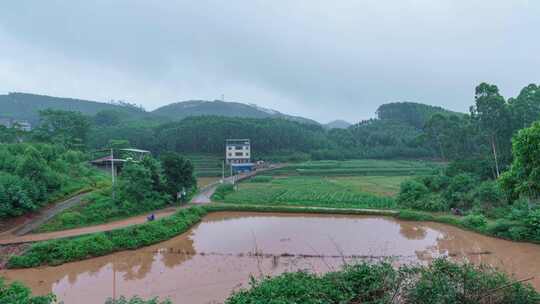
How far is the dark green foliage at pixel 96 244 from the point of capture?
12414 mm

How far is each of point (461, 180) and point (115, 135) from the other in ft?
177

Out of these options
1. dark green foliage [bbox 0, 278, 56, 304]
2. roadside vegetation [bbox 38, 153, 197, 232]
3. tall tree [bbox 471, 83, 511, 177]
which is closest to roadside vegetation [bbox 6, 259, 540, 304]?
dark green foliage [bbox 0, 278, 56, 304]

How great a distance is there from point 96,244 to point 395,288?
42.2ft

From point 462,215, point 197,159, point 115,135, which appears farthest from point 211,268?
point 115,135

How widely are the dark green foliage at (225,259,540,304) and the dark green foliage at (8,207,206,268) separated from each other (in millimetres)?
8958

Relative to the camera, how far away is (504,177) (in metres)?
10.7

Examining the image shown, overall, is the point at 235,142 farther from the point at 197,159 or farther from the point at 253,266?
the point at 253,266

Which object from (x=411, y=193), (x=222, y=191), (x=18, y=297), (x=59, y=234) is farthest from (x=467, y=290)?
(x=222, y=191)

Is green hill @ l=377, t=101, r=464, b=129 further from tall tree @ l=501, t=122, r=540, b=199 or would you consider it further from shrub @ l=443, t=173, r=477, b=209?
tall tree @ l=501, t=122, r=540, b=199

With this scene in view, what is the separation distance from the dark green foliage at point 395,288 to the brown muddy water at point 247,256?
61.1 inches

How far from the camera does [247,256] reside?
1334 centimetres

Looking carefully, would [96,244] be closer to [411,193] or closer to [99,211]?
[99,211]

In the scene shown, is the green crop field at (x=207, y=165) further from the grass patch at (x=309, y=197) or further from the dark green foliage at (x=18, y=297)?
the dark green foliage at (x=18, y=297)

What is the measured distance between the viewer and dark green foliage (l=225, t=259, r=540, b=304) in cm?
669
